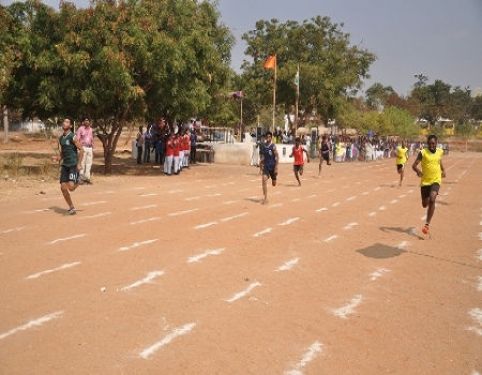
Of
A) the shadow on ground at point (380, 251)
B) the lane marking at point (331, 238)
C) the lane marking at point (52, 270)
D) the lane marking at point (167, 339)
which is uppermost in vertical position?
the lane marking at point (52, 270)

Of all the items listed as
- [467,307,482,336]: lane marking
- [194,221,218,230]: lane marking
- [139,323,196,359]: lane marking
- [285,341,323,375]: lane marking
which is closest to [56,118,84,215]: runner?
[194,221,218,230]: lane marking

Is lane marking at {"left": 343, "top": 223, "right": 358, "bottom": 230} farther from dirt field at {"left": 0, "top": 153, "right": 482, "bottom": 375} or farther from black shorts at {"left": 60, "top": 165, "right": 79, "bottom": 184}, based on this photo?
black shorts at {"left": 60, "top": 165, "right": 79, "bottom": 184}

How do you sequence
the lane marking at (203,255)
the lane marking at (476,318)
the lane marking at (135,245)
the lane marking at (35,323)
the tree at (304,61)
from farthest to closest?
1. the tree at (304,61)
2. the lane marking at (135,245)
3. the lane marking at (203,255)
4. the lane marking at (476,318)
5. the lane marking at (35,323)

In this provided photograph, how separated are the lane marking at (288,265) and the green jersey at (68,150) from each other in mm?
5112

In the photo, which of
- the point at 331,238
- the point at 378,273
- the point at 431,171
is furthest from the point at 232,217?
the point at 378,273

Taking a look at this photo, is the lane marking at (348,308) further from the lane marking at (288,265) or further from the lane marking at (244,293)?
the lane marking at (288,265)

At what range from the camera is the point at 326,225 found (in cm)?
1045

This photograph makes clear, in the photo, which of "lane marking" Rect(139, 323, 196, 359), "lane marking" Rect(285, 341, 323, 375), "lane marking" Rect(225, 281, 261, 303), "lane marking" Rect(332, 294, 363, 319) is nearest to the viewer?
"lane marking" Rect(285, 341, 323, 375)

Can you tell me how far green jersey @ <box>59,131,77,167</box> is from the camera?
1059 centimetres

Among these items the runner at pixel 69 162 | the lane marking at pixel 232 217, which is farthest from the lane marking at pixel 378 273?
the runner at pixel 69 162

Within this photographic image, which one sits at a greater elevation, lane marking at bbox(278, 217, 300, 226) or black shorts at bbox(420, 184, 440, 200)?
black shorts at bbox(420, 184, 440, 200)

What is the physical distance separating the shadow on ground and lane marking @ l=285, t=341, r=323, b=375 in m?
3.59

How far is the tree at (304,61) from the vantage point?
3759 centimetres

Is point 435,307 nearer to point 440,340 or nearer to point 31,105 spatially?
point 440,340
